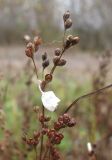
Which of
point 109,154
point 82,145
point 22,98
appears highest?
point 82,145

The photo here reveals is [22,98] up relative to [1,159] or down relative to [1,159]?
down

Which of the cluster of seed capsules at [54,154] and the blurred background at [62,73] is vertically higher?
the cluster of seed capsules at [54,154]

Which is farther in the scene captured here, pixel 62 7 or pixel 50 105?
pixel 62 7

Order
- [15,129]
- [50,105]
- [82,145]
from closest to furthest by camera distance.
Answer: [50,105]
[82,145]
[15,129]

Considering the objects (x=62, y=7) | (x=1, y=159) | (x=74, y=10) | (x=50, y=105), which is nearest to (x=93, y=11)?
(x=74, y=10)

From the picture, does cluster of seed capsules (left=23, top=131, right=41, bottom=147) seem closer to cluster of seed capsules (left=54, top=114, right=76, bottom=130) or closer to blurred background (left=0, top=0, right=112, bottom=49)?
cluster of seed capsules (left=54, top=114, right=76, bottom=130)

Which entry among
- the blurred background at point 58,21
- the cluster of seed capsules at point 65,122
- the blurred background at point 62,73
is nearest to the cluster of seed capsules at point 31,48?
the blurred background at point 62,73

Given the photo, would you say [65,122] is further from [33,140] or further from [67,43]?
[67,43]

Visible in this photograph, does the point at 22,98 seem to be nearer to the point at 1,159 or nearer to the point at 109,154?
the point at 109,154

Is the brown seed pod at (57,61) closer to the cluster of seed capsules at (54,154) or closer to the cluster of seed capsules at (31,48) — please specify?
the cluster of seed capsules at (31,48)
